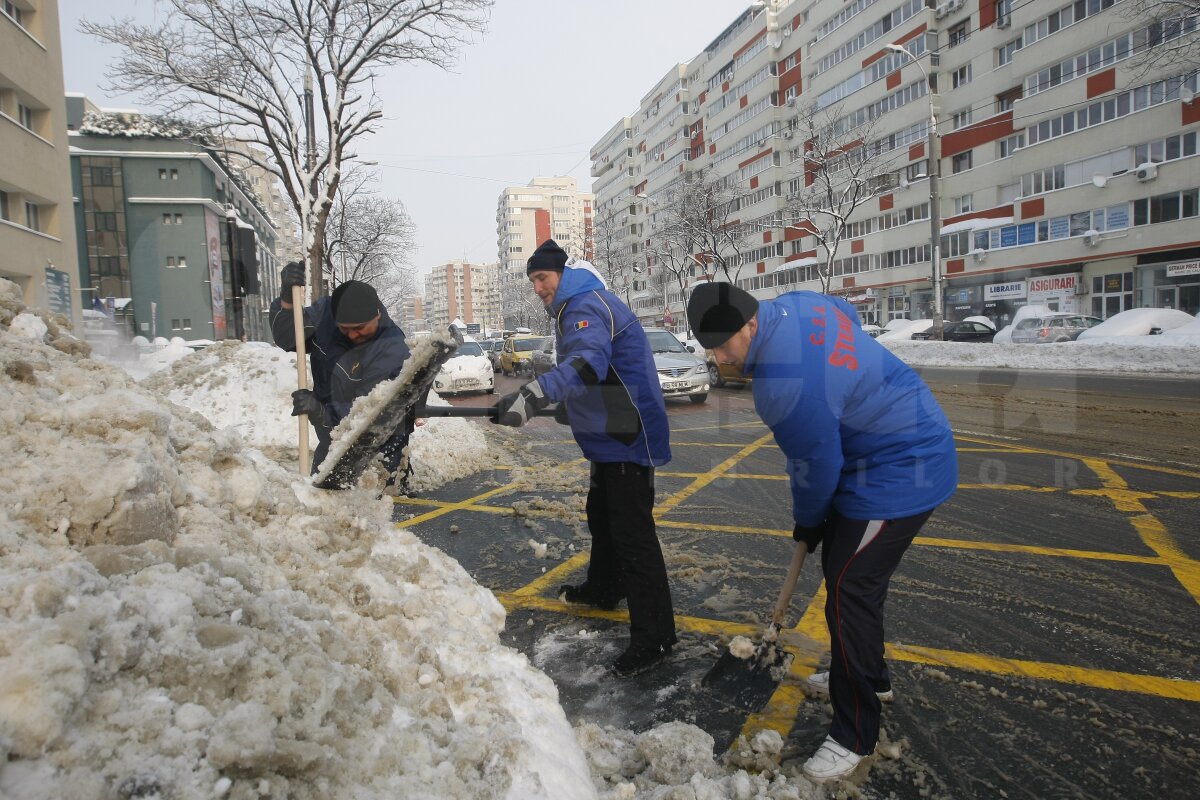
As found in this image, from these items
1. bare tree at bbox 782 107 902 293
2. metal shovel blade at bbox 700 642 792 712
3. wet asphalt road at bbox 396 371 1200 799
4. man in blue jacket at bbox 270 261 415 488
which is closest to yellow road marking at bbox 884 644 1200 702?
wet asphalt road at bbox 396 371 1200 799

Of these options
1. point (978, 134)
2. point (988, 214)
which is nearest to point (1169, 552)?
point (988, 214)

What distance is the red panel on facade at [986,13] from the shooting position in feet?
120

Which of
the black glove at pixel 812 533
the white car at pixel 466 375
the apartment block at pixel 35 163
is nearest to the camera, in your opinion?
the black glove at pixel 812 533

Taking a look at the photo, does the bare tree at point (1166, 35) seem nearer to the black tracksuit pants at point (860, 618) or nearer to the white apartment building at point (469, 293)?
the black tracksuit pants at point (860, 618)

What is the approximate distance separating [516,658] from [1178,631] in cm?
305

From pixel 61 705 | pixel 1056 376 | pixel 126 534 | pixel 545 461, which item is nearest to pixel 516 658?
pixel 126 534

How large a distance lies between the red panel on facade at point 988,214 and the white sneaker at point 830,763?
41.3m

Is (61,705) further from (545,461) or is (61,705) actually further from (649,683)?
(545,461)

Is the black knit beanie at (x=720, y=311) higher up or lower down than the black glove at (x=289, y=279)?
lower down

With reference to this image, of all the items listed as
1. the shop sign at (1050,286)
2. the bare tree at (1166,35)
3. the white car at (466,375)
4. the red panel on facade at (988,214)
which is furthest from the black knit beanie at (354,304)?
the red panel on facade at (988,214)

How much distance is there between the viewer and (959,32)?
130 ft

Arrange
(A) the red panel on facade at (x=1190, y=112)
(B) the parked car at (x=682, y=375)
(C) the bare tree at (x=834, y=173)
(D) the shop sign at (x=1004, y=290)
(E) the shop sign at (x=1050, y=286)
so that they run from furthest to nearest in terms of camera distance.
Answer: (D) the shop sign at (x=1004, y=290) → (E) the shop sign at (x=1050, y=286) → (C) the bare tree at (x=834, y=173) → (A) the red panel on facade at (x=1190, y=112) → (B) the parked car at (x=682, y=375)

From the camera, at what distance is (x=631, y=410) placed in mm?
3305

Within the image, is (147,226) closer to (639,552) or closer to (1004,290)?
(1004,290)
